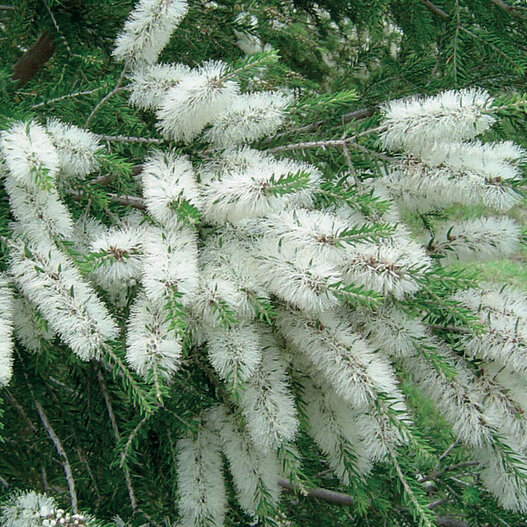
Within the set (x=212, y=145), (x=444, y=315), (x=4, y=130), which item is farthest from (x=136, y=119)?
(x=444, y=315)

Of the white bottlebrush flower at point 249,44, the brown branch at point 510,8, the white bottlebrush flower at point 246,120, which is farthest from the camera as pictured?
the white bottlebrush flower at point 249,44

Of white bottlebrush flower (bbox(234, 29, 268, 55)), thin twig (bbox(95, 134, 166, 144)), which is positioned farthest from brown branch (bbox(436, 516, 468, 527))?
white bottlebrush flower (bbox(234, 29, 268, 55))

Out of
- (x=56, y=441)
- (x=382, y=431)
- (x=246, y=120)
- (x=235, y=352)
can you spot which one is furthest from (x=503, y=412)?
(x=56, y=441)

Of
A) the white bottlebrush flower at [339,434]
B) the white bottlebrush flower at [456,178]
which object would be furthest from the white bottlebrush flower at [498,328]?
the white bottlebrush flower at [339,434]

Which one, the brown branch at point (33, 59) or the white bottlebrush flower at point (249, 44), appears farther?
the white bottlebrush flower at point (249, 44)

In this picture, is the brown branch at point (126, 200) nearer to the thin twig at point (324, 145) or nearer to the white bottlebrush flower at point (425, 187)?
the thin twig at point (324, 145)

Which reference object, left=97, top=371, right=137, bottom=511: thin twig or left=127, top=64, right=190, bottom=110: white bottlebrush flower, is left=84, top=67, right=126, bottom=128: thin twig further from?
left=97, top=371, right=137, bottom=511: thin twig

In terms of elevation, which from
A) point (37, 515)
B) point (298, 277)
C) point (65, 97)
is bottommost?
point (37, 515)

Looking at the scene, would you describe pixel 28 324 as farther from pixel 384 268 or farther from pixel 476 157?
pixel 476 157
